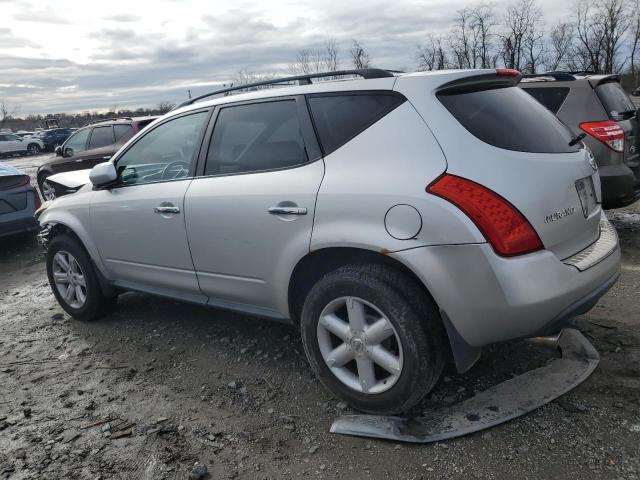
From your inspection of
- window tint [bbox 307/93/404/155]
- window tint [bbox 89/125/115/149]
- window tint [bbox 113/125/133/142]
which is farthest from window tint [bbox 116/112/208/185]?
window tint [bbox 89/125/115/149]

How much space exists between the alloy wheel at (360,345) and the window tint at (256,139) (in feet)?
2.88

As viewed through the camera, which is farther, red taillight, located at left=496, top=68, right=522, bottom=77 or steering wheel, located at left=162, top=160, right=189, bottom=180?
A: steering wheel, located at left=162, top=160, right=189, bottom=180

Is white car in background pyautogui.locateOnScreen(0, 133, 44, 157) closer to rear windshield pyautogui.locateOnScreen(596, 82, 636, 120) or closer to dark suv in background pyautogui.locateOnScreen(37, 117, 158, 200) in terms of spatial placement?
dark suv in background pyautogui.locateOnScreen(37, 117, 158, 200)

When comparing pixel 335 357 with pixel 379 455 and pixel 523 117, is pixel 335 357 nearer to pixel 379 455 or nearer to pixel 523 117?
pixel 379 455

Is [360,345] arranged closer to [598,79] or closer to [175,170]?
[175,170]

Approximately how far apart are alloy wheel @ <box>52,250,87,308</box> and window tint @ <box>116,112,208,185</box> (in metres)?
1.05

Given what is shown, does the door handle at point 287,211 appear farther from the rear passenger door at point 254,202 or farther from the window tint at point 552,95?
the window tint at point 552,95

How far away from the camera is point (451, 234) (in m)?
2.34

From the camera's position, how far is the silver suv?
2.38 meters

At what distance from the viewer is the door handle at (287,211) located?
283cm

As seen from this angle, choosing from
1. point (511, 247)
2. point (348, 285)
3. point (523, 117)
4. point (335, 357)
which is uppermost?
point (523, 117)

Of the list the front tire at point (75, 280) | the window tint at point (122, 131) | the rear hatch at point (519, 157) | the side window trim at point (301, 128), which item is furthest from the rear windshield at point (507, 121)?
the window tint at point (122, 131)

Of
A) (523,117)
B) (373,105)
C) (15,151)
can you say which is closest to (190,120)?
(373,105)

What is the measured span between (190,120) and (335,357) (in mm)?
1994
